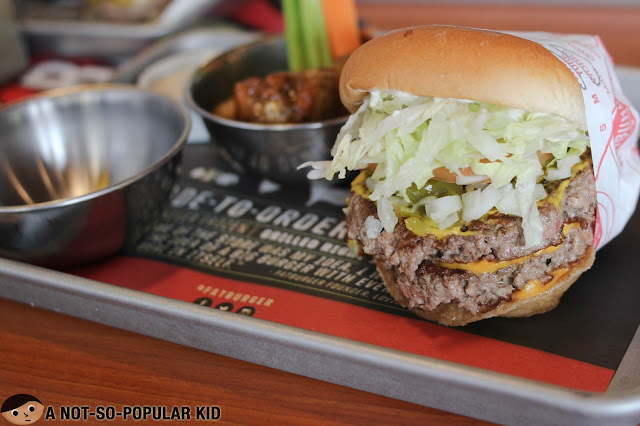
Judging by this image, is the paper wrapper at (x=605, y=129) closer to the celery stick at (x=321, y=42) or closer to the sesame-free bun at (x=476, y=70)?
the sesame-free bun at (x=476, y=70)

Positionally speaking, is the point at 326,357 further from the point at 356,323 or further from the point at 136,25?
the point at 136,25

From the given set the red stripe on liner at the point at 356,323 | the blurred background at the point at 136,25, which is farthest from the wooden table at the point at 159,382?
the blurred background at the point at 136,25

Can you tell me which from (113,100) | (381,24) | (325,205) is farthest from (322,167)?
(381,24)

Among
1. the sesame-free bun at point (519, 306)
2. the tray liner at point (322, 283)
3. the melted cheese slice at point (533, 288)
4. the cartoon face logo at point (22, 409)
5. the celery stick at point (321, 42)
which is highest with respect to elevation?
the celery stick at point (321, 42)

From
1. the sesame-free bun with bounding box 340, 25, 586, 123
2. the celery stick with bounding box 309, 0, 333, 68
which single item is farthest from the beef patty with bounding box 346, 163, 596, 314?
the celery stick with bounding box 309, 0, 333, 68

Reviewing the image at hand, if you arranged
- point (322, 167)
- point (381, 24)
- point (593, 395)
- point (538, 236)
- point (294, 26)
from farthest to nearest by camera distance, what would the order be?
point (381, 24)
point (294, 26)
point (322, 167)
point (538, 236)
point (593, 395)

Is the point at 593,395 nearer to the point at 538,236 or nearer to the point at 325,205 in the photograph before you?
the point at 538,236

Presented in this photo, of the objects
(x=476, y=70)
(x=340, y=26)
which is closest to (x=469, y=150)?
(x=476, y=70)
